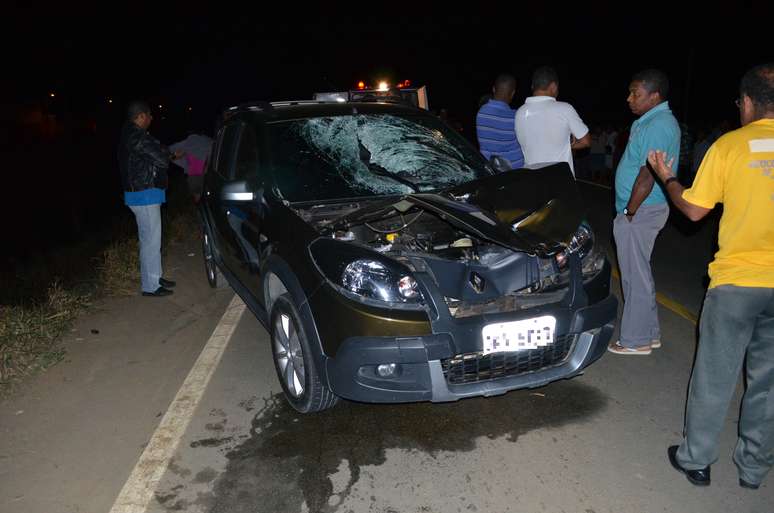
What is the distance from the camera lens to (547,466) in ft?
11.0

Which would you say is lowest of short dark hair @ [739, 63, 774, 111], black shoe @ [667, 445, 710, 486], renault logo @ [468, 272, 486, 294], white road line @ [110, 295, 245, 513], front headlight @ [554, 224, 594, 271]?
white road line @ [110, 295, 245, 513]

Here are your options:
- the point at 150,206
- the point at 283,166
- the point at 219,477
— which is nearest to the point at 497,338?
the point at 219,477

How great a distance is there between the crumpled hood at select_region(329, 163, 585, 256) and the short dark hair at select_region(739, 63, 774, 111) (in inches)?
47.0

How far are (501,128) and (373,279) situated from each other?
3.37 metres

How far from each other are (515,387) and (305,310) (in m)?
1.21

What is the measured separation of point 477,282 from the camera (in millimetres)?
3533

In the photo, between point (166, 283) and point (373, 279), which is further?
point (166, 283)

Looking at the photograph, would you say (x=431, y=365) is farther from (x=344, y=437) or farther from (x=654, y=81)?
(x=654, y=81)

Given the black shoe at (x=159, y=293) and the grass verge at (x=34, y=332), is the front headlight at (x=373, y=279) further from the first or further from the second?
the black shoe at (x=159, y=293)

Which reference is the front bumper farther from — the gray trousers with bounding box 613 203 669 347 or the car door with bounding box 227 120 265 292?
the car door with bounding box 227 120 265 292

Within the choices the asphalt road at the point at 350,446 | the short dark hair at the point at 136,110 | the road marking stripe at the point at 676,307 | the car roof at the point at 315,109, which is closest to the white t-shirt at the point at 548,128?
the car roof at the point at 315,109

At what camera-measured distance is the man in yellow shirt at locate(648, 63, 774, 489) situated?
2.79 meters

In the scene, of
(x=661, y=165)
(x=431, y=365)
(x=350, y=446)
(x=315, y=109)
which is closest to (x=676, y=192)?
(x=661, y=165)

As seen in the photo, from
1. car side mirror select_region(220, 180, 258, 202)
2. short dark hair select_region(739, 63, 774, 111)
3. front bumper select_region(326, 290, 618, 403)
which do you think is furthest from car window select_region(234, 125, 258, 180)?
short dark hair select_region(739, 63, 774, 111)
